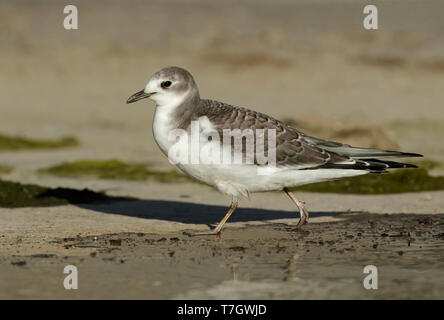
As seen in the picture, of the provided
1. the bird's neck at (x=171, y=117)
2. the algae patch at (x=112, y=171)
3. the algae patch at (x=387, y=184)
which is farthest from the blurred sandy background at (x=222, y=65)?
the bird's neck at (x=171, y=117)

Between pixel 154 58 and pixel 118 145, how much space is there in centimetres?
1142

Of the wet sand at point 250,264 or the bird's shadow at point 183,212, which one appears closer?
the wet sand at point 250,264

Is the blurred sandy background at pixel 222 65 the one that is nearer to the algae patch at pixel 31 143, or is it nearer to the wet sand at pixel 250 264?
the algae patch at pixel 31 143

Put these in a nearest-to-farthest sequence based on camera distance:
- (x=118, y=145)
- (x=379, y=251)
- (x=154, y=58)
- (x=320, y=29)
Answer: (x=379, y=251) → (x=118, y=145) → (x=154, y=58) → (x=320, y=29)

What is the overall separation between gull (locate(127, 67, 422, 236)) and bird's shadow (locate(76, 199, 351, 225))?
3.18 feet

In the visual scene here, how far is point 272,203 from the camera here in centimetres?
1243


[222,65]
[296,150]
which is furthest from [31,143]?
[222,65]

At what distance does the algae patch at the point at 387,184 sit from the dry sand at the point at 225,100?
52 cm

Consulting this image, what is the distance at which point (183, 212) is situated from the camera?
1150 centimetres

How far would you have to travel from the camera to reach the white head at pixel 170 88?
989cm

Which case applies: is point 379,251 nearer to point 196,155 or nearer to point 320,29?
point 196,155
